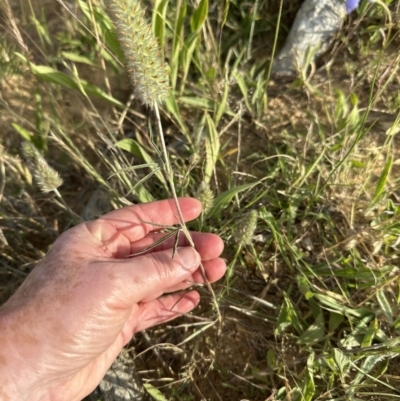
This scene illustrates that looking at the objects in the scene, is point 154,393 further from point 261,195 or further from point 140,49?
point 140,49

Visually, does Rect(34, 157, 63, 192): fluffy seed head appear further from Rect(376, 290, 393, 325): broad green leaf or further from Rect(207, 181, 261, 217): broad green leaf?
Rect(376, 290, 393, 325): broad green leaf

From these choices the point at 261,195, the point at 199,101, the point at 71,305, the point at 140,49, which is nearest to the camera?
the point at 140,49

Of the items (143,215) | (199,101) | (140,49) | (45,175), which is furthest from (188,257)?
(199,101)

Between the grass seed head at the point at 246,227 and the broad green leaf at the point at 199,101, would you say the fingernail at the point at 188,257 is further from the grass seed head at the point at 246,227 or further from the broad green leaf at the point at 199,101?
the broad green leaf at the point at 199,101

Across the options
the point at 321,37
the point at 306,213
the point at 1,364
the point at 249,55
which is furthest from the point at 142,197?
the point at 321,37

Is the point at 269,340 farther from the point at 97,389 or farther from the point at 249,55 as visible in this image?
the point at 249,55

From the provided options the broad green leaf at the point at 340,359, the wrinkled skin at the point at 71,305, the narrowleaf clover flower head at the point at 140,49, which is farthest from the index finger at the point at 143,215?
the broad green leaf at the point at 340,359
